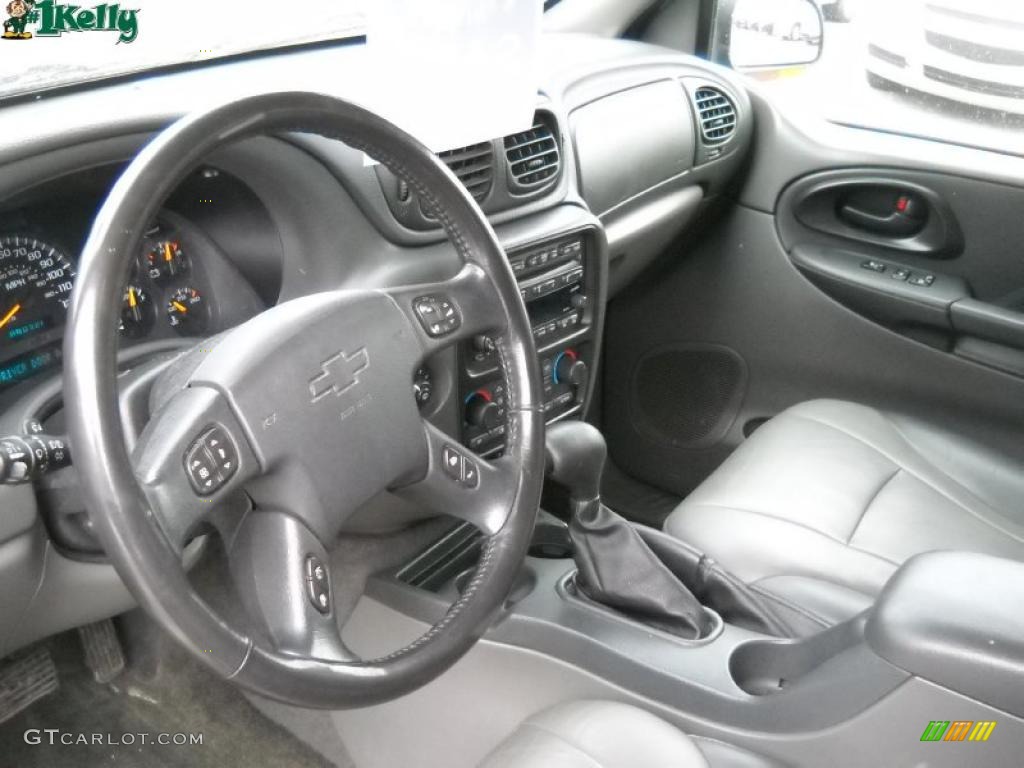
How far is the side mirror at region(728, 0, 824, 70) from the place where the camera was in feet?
7.06

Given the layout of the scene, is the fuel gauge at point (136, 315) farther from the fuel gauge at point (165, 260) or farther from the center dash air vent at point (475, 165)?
the center dash air vent at point (475, 165)

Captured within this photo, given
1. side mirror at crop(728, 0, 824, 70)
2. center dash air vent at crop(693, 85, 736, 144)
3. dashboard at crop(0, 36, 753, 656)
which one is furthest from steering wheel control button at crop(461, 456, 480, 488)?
side mirror at crop(728, 0, 824, 70)

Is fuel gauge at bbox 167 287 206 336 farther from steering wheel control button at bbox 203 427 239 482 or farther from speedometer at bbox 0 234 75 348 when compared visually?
steering wheel control button at bbox 203 427 239 482

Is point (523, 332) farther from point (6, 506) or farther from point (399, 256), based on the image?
point (6, 506)

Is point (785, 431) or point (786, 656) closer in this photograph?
point (786, 656)

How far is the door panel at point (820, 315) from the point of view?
1895 millimetres

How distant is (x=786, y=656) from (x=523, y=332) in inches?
17.7

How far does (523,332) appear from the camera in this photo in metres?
1.10

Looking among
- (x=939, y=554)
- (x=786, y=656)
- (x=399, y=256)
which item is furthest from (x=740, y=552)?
(x=399, y=256)

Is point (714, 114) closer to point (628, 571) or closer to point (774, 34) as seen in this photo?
point (774, 34)

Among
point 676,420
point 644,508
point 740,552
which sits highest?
point 740,552

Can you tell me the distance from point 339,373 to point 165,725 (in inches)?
34.8

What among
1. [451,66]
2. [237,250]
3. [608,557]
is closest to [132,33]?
[237,250]

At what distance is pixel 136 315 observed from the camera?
3.80 ft
